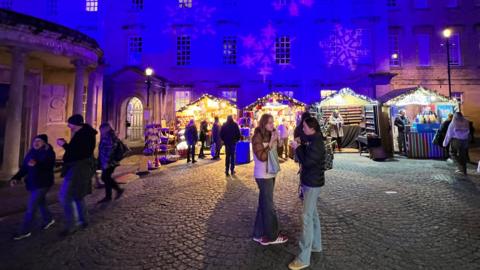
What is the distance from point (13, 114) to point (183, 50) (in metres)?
15.2

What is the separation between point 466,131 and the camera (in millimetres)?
8516

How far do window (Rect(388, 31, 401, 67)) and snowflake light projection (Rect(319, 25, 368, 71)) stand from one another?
2267mm

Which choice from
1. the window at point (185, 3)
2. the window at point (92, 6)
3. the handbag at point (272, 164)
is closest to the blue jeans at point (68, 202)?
the handbag at point (272, 164)

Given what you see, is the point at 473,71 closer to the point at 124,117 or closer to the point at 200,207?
the point at 200,207

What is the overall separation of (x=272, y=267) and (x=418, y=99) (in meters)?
15.3

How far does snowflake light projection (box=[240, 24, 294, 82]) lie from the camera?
21.0 meters

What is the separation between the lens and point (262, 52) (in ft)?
69.2

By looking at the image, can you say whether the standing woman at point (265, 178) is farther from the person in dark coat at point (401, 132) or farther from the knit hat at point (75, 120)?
the person in dark coat at point (401, 132)

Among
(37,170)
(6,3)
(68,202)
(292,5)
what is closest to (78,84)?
(37,170)

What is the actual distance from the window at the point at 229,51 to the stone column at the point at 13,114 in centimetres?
1491

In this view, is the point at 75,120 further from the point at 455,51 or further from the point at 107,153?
the point at 455,51

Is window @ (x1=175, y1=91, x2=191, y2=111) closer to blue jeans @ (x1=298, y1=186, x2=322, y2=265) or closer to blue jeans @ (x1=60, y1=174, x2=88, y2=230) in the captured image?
blue jeans @ (x1=60, y1=174, x2=88, y2=230)

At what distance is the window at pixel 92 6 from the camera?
22.2m

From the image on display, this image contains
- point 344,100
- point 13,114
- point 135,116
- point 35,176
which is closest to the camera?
point 35,176
